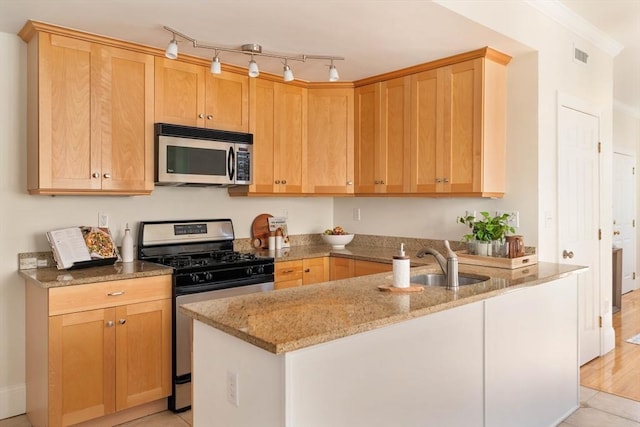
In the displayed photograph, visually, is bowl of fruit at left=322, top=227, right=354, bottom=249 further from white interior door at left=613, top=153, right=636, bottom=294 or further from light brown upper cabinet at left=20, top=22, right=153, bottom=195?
white interior door at left=613, top=153, right=636, bottom=294

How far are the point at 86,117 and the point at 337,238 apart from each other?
2265 mm

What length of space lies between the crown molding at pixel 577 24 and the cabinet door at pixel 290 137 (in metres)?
1.92

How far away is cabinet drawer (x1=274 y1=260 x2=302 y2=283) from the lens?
3572 mm

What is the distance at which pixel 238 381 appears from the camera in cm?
157

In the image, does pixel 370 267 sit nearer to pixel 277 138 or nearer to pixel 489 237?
pixel 489 237

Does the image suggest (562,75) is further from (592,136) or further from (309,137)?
(309,137)

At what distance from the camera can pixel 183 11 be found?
A: 255 centimetres

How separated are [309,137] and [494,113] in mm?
1582

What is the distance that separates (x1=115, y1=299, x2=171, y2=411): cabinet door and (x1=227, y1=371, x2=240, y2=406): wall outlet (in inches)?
54.9

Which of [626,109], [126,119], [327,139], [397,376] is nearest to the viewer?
[397,376]

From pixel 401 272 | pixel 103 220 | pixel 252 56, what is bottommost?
pixel 401 272

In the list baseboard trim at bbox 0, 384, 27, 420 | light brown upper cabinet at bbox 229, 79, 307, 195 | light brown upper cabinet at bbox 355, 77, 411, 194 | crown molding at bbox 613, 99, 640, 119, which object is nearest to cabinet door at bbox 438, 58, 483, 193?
light brown upper cabinet at bbox 355, 77, 411, 194

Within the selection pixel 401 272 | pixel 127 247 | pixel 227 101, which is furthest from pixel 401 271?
pixel 227 101

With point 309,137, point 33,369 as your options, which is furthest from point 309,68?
point 33,369
